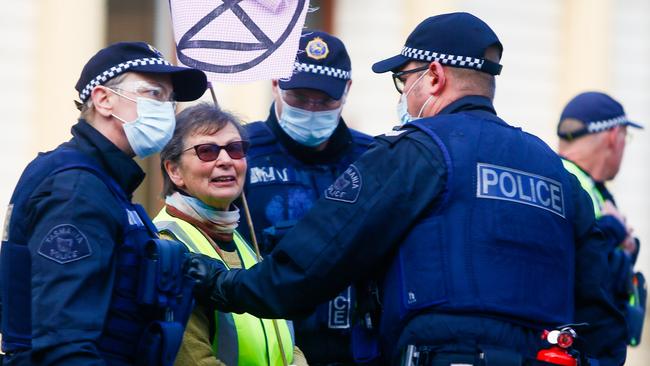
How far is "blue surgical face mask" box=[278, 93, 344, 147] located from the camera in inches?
263

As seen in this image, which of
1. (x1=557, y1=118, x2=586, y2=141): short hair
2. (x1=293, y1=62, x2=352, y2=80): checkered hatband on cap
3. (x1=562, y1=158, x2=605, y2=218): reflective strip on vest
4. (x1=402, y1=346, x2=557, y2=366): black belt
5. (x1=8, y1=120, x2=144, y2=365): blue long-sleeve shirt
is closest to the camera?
(x1=8, y1=120, x2=144, y2=365): blue long-sleeve shirt

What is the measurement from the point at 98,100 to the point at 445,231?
1.24 meters

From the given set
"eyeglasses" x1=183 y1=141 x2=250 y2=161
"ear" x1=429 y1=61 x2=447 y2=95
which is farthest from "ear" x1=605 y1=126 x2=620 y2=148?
"ear" x1=429 y1=61 x2=447 y2=95

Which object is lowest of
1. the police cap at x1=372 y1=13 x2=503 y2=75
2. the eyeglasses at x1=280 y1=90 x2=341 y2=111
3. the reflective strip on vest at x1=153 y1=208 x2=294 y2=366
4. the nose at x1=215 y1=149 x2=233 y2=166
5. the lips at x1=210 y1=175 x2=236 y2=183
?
the reflective strip on vest at x1=153 y1=208 x2=294 y2=366

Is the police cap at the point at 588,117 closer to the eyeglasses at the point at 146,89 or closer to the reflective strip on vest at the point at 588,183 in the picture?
the reflective strip on vest at the point at 588,183

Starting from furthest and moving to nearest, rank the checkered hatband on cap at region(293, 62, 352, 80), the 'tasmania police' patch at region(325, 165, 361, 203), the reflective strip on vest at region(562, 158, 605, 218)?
the reflective strip on vest at region(562, 158, 605, 218)
the checkered hatband on cap at region(293, 62, 352, 80)
the 'tasmania police' patch at region(325, 165, 361, 203)

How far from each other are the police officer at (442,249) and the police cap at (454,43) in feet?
0.53

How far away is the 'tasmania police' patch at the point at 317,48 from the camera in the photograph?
678 centimetres

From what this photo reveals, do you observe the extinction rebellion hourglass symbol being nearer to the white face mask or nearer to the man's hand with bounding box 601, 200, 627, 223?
the white face mask

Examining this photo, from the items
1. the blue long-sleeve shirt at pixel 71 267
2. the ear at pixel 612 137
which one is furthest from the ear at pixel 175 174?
the ear at pixel 612 137

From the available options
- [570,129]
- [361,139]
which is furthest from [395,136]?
[570,129]

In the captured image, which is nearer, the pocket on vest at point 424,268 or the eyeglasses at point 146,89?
the pocket on vest at point 424,268

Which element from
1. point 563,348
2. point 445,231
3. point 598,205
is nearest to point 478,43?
point 445,231

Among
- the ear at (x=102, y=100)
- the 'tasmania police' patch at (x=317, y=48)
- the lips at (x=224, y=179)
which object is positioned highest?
the 'tasmania police' patch at (x=317, y=48)
